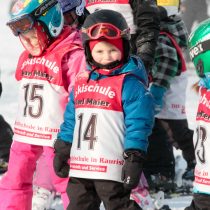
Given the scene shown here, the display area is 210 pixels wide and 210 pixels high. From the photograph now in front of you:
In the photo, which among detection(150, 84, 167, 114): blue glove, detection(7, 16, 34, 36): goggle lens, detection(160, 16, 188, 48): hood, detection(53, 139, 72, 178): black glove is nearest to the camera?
detection(53, 139, 72, 178): black glove

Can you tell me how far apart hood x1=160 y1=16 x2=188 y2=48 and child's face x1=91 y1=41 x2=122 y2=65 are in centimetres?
219

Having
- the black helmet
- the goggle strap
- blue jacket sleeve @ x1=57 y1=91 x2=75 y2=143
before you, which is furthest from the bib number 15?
the black helmet

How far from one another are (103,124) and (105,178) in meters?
0.34

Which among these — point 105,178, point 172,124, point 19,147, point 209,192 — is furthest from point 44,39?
point 172,124

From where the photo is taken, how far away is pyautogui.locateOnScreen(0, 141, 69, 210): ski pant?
5527 mm

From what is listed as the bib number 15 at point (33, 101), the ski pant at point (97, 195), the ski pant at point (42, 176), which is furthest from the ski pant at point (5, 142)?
the ski pant at point (97, 195)

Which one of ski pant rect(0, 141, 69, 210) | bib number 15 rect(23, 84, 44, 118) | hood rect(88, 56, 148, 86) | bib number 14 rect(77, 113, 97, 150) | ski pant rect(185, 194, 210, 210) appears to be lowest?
ski pant rect(185, 194, 210, 210)

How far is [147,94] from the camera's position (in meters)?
4.77

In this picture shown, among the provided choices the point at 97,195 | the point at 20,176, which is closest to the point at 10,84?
the point at 20,176

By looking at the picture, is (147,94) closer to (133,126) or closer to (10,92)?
(133,126)

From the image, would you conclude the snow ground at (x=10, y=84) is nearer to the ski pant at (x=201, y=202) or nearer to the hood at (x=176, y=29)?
the hood at (x=176, y=29)

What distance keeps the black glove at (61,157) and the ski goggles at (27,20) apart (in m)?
0.84

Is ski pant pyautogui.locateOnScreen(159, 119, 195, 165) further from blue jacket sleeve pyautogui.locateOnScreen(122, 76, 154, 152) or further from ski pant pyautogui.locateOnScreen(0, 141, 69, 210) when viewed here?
blue jacket sleeve pyautogui.locateOnScreen(122, 76, 154, 152)

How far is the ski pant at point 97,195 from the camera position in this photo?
4.81m
